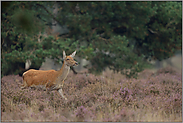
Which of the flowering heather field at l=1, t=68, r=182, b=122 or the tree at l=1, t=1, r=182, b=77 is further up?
the tree at l=1, t=1, r=182, b=77

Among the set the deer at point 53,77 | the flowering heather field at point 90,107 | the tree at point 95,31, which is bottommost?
the flowering heather field at point 90,107

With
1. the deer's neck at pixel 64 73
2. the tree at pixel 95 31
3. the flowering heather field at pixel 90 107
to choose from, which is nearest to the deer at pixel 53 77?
the deer's neck at pixel 64 73

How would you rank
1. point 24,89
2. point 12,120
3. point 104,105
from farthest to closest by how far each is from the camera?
point 24,89 → point 104,105 → point 12,120

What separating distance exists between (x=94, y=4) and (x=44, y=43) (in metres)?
3.68

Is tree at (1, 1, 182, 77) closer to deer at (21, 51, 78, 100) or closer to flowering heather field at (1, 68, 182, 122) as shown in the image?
deer at (21, 51, 78, 100)

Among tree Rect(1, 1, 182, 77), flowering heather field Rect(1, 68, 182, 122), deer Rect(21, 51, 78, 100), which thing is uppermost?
tree Rect(1, 1, 182, 77)

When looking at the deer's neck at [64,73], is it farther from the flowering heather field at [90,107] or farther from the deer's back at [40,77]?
the flowering heather field at [90,107]

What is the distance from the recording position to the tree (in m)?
10.1

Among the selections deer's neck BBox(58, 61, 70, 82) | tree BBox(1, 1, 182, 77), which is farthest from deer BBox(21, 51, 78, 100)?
tree BBox(1, 1, 182, 77)

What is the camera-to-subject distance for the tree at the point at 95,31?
33.2ft

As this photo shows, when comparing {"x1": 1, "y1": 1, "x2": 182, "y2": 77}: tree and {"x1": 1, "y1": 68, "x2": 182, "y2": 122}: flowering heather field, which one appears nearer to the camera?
{"x1": 1, "y1": 68, "x2": 182, "y2": 122}: flowering heather field

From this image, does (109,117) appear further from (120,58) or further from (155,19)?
(155,19)

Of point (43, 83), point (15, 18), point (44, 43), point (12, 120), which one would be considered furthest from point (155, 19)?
point (12, 120)

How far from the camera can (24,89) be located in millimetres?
6707
